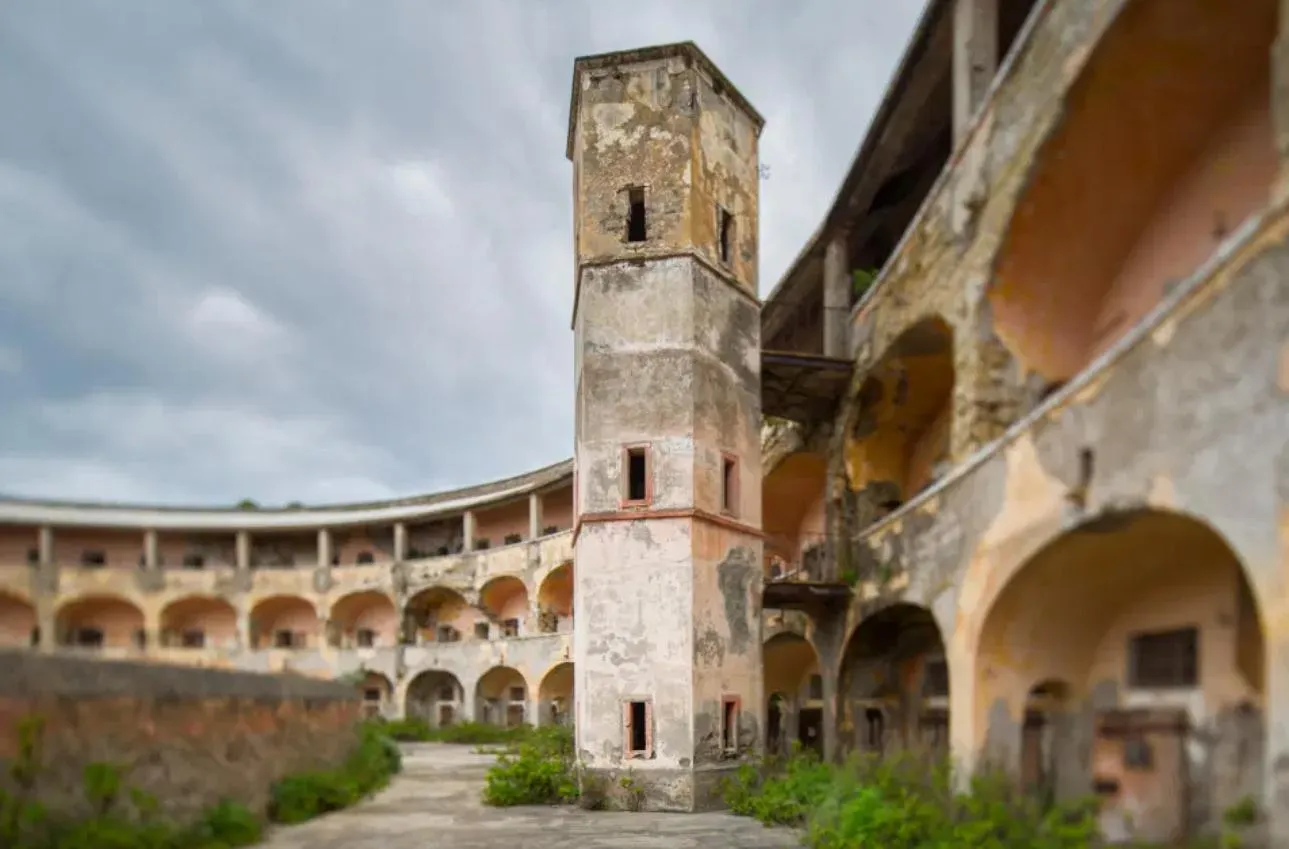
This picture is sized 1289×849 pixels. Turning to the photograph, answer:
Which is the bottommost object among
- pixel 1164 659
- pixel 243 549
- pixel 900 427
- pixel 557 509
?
pixel 1164 659

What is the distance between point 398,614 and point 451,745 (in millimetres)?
7017

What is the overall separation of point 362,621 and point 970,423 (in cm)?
3541

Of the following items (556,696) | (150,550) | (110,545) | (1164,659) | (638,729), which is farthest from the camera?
(110,545)

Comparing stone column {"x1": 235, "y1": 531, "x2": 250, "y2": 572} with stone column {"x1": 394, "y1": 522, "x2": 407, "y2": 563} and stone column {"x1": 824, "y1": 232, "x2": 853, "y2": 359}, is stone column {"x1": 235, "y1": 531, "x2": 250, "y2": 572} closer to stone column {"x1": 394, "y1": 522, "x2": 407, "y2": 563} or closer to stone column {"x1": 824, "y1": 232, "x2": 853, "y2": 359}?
stone column {"x1": 394, "y1": 522, "x2": 407, "y2": 563}

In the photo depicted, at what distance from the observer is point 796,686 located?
25.0 meters

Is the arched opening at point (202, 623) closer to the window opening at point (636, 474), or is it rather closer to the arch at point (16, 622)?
the window opening at point (636, 474)

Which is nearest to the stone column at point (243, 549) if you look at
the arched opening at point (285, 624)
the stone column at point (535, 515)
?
the arched opening at point (285, 624)

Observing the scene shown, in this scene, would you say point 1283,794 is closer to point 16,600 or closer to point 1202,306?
point 1202,306

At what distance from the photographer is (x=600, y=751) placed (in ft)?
49.2

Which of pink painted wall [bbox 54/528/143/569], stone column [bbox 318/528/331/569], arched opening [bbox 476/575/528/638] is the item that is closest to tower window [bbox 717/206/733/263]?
arched opening [bbox 476/575/528/638]

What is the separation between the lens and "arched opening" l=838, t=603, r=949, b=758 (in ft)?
45.3

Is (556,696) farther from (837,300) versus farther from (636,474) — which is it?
(837,300)

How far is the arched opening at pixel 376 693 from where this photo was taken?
1481 inches

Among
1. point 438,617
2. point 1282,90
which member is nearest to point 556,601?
point 438,617
